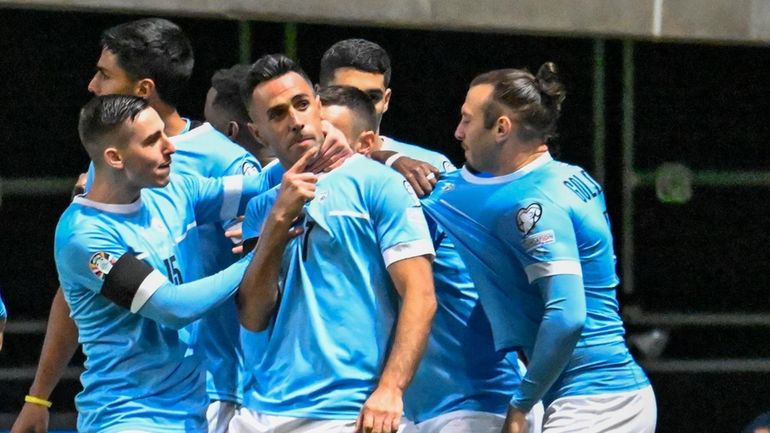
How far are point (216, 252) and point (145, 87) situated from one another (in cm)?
62

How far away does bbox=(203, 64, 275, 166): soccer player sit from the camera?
5.47 m

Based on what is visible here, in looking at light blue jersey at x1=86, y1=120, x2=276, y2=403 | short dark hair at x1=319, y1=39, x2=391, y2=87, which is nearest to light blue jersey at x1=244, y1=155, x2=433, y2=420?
light blue jersey at x1=86, y1=120, x2=276, y2=403

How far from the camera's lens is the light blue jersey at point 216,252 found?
4816mm

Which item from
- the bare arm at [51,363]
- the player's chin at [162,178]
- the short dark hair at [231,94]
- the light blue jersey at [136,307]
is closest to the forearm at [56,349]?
the bare arm at [51,363]

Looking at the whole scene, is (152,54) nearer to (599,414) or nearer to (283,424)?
(283,424)

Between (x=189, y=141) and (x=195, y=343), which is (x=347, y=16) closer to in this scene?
(x=189, y=141)

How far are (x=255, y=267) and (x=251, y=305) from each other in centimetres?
12

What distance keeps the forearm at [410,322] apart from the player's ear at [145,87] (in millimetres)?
1389

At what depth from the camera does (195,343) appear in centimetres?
461

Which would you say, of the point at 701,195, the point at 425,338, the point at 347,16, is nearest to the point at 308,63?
the point at 347,16

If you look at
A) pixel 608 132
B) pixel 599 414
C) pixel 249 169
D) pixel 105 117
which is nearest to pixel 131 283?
pixel 105 117

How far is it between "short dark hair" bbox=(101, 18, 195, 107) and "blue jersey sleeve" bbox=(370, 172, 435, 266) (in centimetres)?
123

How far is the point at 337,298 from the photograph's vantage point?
4195mm

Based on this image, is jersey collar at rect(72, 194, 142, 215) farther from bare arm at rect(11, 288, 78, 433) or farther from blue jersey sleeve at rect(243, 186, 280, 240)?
bare arm at rect(11, 288, 78, 433)
